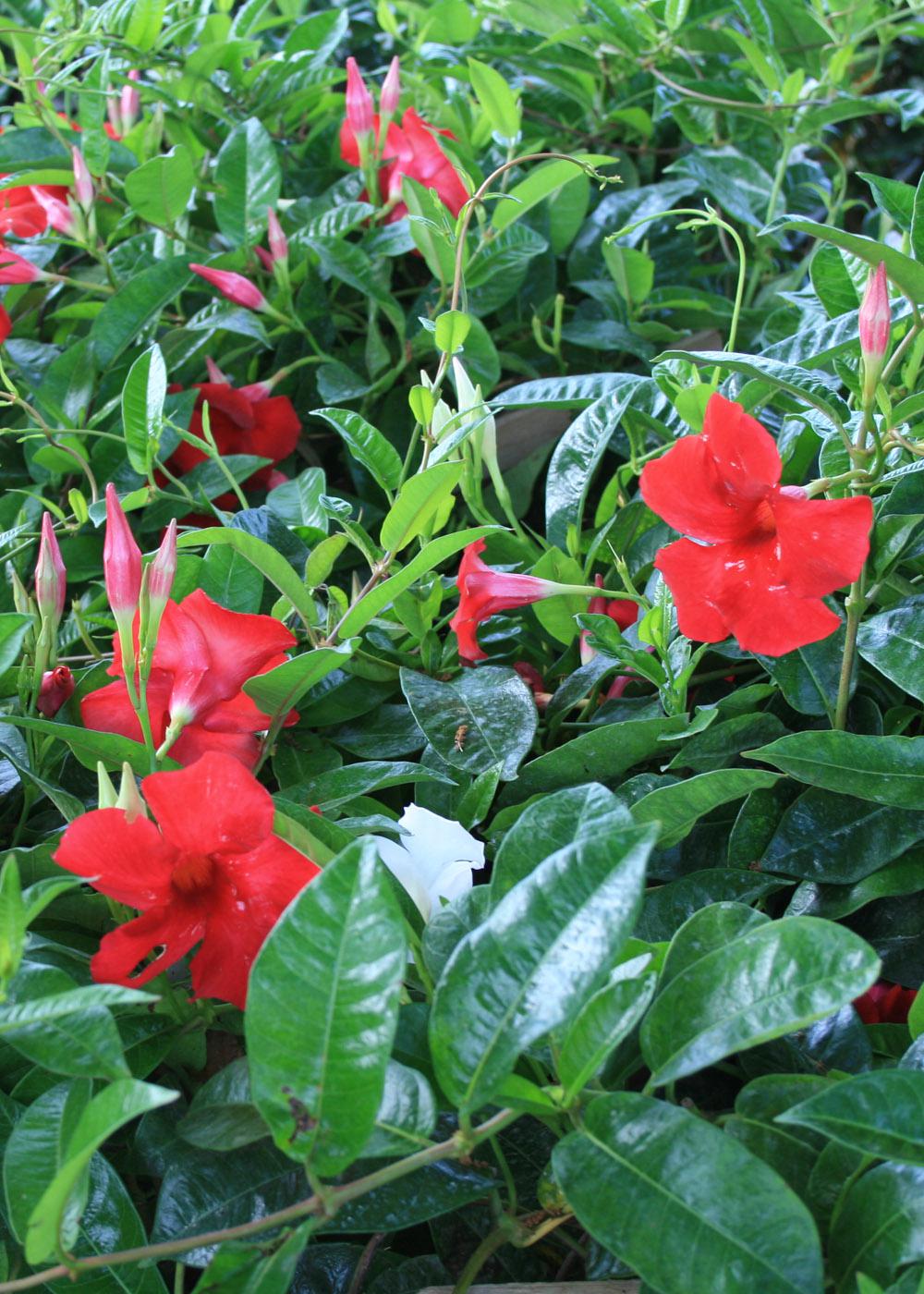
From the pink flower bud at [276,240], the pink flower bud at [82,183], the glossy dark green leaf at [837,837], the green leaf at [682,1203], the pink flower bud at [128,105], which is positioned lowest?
the glossy dark green leaf at [837,837]

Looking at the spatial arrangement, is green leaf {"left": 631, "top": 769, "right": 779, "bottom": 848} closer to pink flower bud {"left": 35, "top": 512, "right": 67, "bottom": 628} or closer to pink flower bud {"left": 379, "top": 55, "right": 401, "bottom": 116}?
pink flower bud {"left": 35, "top": 512, "right": 67, "bottom": 628}

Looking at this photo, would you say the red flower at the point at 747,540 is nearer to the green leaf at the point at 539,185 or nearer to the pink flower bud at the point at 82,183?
the green leaf at the point at 539,185

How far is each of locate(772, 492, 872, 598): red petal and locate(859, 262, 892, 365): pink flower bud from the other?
3.4 inches

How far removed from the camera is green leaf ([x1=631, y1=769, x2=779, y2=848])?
0.58 m

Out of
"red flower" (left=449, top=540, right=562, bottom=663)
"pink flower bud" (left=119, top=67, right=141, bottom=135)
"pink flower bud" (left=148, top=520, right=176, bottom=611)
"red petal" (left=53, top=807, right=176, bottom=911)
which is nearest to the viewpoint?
"red petal" (left=53, top=807, right=176, bottom=911)

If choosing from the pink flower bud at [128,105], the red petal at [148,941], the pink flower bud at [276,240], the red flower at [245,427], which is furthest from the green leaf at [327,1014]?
the pink flower bud at [128,105]

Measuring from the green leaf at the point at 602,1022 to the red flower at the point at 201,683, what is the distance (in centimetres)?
28

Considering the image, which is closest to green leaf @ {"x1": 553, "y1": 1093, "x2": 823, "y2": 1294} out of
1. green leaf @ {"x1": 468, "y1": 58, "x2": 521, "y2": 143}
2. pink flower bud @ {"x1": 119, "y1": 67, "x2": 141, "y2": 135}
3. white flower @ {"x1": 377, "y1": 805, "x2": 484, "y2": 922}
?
white flower @ {"x1": 377, "y1": 805, "x2": 484, "y2": 922}

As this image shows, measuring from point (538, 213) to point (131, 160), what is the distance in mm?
433

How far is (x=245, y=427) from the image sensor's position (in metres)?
1.02

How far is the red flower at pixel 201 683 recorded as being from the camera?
0.64 metres

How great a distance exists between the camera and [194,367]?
1063 millimetres

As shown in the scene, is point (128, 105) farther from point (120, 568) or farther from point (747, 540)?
point (747, 540)

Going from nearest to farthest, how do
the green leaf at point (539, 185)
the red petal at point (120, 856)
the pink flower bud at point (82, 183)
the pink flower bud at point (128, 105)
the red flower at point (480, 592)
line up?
the red petal at point (120, 856) → the red flower at point (480, 592) → the green leaf at point (539, 185) → the pink flower bud at point (82, 183) → the pink flower bud at point (128, 105)
